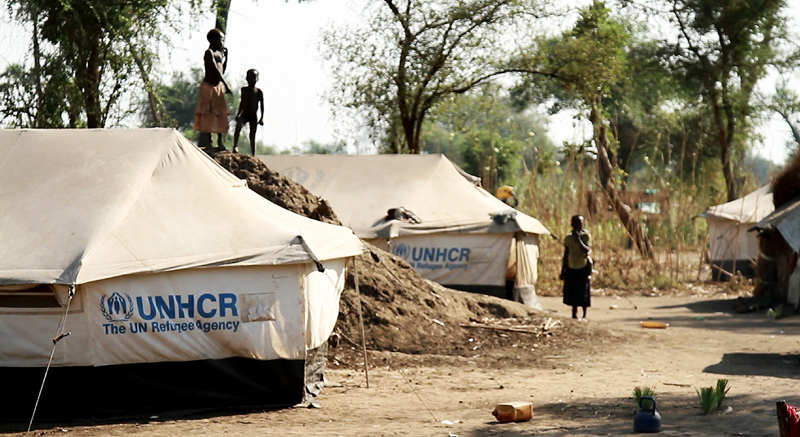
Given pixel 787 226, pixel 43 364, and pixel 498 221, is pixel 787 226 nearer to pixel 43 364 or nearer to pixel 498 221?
pixel 498 221

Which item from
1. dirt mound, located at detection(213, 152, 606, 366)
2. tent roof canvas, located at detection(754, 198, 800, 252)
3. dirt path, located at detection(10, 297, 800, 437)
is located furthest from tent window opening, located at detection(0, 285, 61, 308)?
tent roof canvas, located at detection(754, 198, 800, 252)

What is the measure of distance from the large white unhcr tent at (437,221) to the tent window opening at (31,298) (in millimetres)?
8086

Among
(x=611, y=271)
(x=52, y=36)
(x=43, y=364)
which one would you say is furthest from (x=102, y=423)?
(x=611, y=271)

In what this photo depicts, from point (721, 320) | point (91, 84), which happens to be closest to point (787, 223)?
point (721, 320)

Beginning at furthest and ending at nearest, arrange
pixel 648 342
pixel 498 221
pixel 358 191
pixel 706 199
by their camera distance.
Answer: pixel 706 199 < pixel 358 191 < pixel 498 221 < pixel 648 342

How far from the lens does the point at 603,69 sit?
19.3 m

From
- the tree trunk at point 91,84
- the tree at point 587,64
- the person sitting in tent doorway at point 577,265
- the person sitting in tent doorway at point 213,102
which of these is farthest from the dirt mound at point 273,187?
the tree at point 587,64

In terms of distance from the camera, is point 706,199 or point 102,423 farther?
point 706,199

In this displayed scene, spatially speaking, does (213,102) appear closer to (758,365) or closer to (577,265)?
(577,265)

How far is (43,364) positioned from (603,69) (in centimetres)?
1451

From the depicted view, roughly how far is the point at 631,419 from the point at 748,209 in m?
13.9

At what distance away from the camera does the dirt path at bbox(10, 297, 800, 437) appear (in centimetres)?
651

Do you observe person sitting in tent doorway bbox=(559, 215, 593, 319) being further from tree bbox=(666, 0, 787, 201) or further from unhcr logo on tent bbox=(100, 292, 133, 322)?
tree bbox=(666, 0, 787, 201)

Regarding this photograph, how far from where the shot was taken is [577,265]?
Result: 12734 mm
